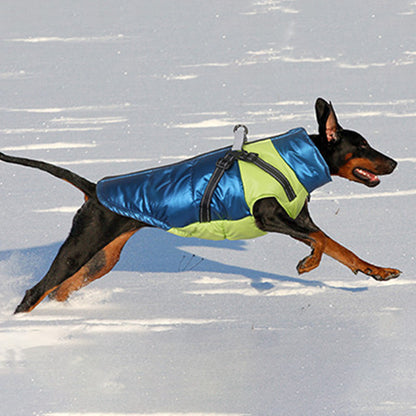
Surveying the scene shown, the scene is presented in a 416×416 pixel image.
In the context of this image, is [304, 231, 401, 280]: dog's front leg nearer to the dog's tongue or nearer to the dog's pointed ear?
the dog's tongue

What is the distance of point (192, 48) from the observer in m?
9.62

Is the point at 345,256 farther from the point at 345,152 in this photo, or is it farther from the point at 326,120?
the point at 326,120

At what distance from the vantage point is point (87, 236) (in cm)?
500

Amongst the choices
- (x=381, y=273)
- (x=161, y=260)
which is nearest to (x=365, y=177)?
(x=381, y=273)

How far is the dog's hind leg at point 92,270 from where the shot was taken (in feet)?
17.3

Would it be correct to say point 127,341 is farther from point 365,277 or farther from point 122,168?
point 122,168

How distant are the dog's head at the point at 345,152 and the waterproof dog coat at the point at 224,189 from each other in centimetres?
13

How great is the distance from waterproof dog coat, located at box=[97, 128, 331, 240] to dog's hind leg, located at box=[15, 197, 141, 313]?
0.08m

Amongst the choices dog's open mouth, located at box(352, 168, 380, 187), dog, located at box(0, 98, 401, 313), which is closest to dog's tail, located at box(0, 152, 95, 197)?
dog, located at box(0, 98, 401, 313)

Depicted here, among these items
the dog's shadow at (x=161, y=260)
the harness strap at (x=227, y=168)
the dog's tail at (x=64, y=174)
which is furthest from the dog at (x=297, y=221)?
the dog's shadow at (x=161, y=260)

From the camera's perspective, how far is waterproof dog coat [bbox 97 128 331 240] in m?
4.84

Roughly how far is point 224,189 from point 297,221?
22.8 inches

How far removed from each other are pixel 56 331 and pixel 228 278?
3.97ft

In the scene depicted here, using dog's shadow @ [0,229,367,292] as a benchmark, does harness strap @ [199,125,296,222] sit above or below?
above
